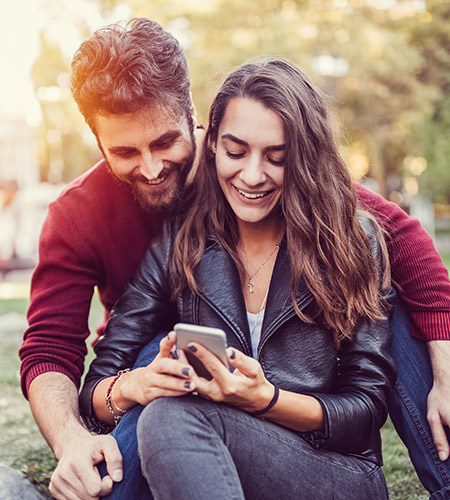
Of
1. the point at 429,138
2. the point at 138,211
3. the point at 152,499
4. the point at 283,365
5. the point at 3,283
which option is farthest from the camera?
the point at 429,138

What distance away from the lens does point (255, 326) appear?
3070 millimetres

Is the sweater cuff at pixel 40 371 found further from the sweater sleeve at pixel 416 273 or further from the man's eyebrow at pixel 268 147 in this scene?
the sweater sleeve at pixel 416 273

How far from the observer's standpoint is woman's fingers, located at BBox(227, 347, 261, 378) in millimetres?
2409

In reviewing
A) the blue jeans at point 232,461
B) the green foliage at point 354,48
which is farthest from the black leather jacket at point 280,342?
the green foliage at point 354,48

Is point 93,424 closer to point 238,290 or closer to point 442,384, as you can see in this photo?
point 238,290

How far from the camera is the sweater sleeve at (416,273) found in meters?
3.11

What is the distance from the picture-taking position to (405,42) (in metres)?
19.6

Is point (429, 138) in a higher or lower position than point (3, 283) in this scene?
higher

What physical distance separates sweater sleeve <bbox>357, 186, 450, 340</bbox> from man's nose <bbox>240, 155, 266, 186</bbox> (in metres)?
0.55

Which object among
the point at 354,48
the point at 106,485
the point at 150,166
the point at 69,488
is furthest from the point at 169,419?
the point at 354,48

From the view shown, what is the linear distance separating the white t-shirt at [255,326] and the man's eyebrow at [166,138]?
2.77 ft

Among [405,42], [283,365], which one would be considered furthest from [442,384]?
[405,42]

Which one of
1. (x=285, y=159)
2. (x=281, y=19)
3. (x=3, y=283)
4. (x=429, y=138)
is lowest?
(x=3, y=283)

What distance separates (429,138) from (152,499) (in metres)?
18.0
